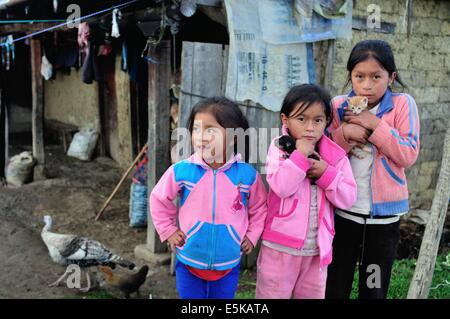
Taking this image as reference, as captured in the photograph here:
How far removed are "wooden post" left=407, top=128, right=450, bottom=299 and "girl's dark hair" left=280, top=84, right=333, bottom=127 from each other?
1198 mm

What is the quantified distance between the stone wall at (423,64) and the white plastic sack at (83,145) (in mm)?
6546

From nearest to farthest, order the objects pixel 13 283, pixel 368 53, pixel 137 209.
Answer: pixel 368 53 → pixel 13 283 → pixel 137 209

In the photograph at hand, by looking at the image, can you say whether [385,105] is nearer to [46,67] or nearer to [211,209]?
[211,209]

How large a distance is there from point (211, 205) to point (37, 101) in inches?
272

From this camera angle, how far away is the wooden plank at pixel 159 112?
16.2 feet

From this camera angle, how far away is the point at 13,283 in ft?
15.2

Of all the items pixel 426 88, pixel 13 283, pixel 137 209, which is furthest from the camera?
pixel 137 209

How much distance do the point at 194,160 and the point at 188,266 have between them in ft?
1.71

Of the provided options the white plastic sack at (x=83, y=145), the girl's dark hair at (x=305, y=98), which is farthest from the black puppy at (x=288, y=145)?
the white plastic sack at (x=83, y=145)

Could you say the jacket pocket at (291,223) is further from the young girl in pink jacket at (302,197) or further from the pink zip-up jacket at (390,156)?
the pink zip-up jacket at (390,156)

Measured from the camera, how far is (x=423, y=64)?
5723 millimetres

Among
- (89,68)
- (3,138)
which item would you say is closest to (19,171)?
(3,138)
